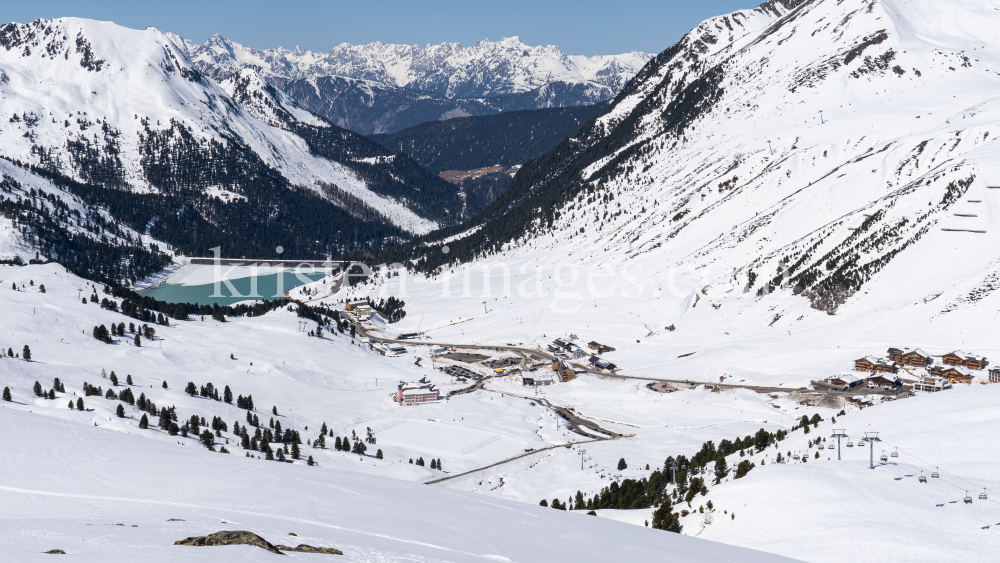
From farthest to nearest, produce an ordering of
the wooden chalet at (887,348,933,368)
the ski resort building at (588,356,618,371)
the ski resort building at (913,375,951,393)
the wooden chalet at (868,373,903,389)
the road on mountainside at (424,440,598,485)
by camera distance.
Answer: the ski resort building at (588,356,618,371) → the wooden chalet at (887,348,933,368) → the wooden chalet at (868,373,903,389) → the ski resort building at (913,375,951,393) → the road on mountainside at (424,440,598,485)

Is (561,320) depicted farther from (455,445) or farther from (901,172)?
(901,172)

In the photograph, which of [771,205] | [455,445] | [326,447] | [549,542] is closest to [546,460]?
[455,445]

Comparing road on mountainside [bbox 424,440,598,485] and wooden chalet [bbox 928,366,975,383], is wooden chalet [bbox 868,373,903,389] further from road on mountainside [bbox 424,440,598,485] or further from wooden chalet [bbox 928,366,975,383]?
road on mountainside [bbox 424,440,598,485]

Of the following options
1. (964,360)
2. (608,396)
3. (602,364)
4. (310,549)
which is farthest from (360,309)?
(310,549)

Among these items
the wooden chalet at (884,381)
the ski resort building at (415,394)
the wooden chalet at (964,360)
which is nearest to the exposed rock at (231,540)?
the ski resort building at (415,394)

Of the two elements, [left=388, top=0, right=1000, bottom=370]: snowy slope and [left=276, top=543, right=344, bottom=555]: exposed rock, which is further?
[left=388, top=0, right=1000, bottom=370]: snowy slope

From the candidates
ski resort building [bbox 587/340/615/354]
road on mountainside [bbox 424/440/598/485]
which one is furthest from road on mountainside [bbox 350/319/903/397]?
road on mountainside [bbox 424/440/598/485]
